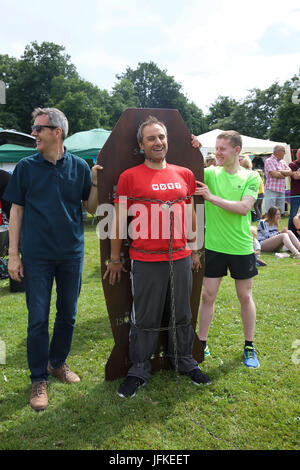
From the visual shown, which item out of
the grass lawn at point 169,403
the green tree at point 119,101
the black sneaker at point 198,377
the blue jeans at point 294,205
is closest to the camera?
the grass lawn at point 169,403

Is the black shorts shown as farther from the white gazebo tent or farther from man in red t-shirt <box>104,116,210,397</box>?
the white gazebo tent

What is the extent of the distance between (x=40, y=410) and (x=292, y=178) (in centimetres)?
671

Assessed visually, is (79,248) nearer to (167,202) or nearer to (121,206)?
(121,206)

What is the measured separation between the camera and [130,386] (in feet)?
8.61

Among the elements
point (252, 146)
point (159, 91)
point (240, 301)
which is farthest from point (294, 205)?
point (159, 91)

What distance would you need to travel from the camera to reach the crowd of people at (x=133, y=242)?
7.94 ft

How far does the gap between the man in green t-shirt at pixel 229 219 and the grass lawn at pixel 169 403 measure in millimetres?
329

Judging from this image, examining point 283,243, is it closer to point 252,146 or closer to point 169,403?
point 169,403

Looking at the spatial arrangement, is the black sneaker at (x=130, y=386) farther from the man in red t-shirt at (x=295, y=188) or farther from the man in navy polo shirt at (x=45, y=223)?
the man in red t-shirt at (x=295, y=188)

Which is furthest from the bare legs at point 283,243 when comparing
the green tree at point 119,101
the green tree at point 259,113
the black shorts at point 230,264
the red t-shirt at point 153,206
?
the green tree at point 259,113

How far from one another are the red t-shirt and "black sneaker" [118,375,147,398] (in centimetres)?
91

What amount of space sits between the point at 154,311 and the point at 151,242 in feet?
1.62

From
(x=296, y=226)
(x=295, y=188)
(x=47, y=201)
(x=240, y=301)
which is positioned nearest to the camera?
(x=47, y=201)
